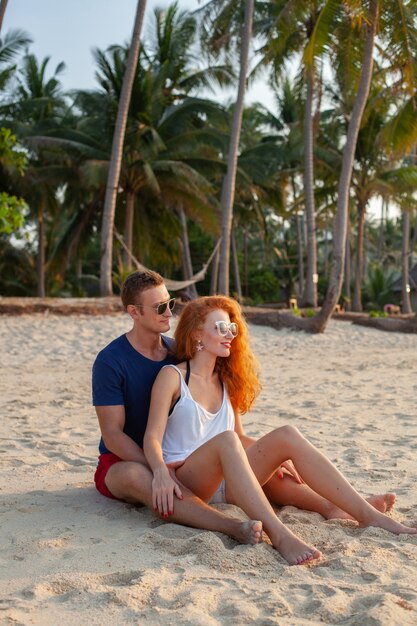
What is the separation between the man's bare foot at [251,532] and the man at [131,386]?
0.99 ft

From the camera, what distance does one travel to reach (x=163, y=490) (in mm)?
2838

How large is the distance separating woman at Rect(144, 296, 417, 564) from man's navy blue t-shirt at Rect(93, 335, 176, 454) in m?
0.15

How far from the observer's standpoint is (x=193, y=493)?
300 cm

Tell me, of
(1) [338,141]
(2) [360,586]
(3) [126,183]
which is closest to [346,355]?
(2) [360,586]

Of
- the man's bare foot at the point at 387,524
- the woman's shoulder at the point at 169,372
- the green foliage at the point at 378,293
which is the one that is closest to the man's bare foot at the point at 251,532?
the man's bare foot at the point at 387,524

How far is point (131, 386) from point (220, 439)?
52 centimetres

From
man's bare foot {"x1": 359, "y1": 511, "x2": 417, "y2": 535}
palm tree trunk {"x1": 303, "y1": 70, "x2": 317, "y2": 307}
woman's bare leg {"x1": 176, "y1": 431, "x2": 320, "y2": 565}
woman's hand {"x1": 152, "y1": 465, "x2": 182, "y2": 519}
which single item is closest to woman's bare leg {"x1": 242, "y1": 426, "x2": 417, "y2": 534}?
man's bare foot {"x1": 359, "y1": 511, "x2": 417, "y2": 535}

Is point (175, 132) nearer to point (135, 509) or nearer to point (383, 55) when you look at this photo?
point (383, 55)

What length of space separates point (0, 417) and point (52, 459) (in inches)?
55.9

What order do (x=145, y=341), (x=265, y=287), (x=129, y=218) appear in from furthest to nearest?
(x=265, y=287), (x=129, y=218), (x=145, y=341)

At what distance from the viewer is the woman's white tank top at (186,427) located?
309 centimetres

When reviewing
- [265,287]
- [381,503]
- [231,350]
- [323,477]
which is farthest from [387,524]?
[265,287]

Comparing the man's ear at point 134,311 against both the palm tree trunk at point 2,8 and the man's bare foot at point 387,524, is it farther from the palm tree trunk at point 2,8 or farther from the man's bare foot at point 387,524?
the palm tree trunk at point 2,8

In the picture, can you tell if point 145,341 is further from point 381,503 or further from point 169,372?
point 381,503
